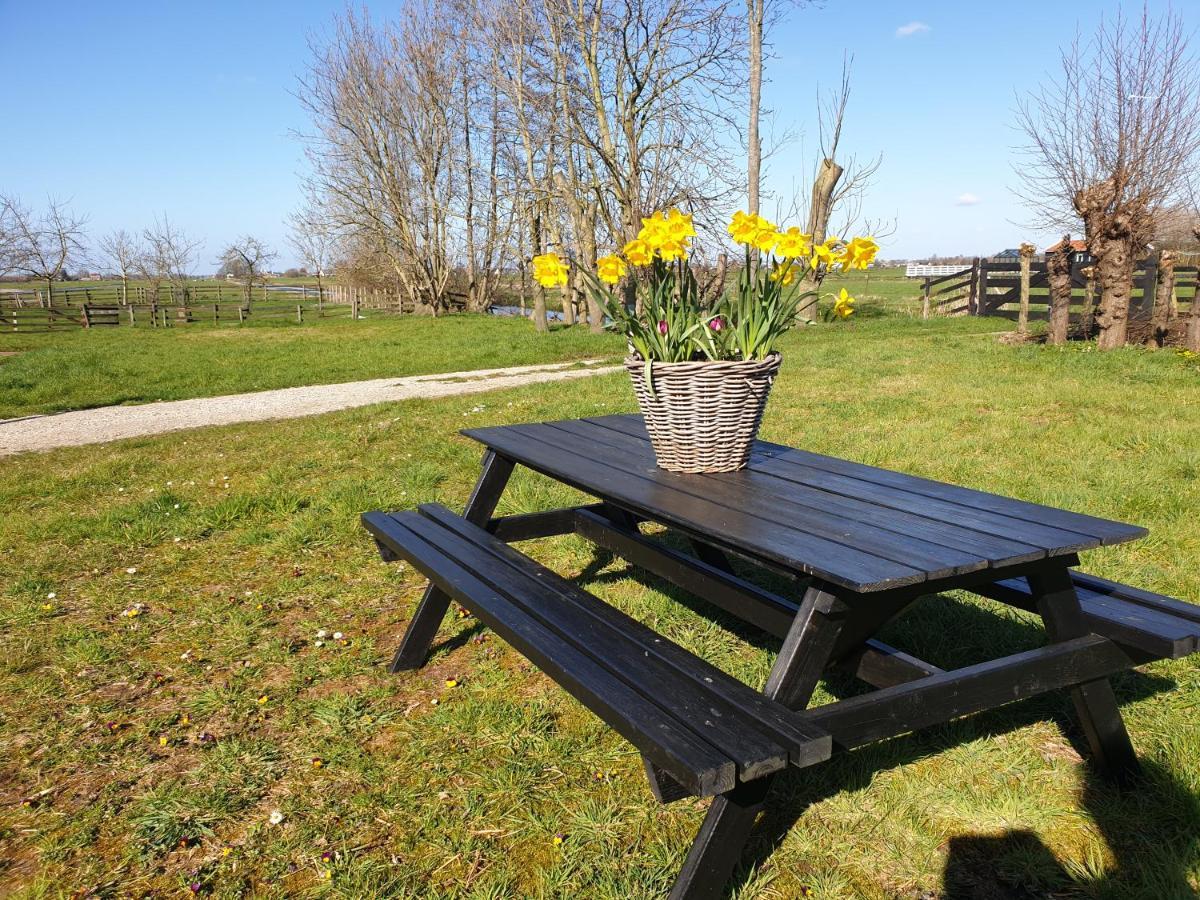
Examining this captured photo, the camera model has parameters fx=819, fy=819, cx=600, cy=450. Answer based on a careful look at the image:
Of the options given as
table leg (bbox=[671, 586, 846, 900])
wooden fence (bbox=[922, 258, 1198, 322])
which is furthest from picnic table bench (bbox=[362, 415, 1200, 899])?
wooden fence (bbox=[922, 258, 1198, 322])

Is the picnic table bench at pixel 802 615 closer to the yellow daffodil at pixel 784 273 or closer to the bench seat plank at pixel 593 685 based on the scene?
the bench seat plank at pixel 593 685

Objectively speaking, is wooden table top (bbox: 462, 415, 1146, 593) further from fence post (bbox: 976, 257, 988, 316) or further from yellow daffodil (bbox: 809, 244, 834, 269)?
fence post (bbox: 976, 257, 988, 316)

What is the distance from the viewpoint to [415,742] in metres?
2.57

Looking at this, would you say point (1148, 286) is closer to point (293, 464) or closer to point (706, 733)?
point (293, 464)

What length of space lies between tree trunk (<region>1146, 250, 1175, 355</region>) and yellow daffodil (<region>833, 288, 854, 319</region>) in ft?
34.3

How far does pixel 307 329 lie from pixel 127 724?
20.1 metres

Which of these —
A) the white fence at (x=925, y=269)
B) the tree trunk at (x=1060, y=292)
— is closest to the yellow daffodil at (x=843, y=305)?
the tree trunk at (x=1060, y=292)

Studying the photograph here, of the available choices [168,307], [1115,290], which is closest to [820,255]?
[1115,290]

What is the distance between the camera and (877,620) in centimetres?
202

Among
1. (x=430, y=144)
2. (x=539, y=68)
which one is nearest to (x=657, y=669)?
(x=539, y=68)

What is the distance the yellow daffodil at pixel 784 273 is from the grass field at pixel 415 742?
4.54 feet

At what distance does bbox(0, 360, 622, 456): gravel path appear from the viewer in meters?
7.79

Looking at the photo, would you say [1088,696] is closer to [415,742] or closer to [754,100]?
[415,742]

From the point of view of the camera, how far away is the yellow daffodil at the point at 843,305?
7.83ft
